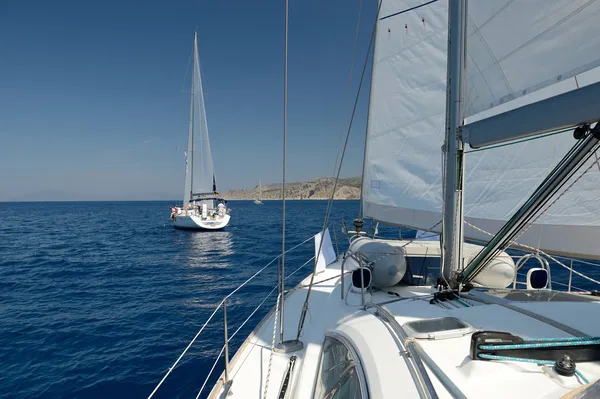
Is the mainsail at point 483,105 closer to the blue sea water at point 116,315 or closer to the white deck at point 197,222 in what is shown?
the blue sea water at point 116,315

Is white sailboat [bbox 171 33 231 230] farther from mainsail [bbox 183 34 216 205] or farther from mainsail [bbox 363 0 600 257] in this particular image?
mainsail [bbox 363 0 600 257]

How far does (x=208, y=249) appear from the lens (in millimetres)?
24859

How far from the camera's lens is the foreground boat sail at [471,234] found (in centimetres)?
203

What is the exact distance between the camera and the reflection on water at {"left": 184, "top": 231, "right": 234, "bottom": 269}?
19.7 m

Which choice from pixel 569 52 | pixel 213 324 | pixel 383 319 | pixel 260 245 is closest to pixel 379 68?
pixel 569 52

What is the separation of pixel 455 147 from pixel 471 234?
241 centimetres

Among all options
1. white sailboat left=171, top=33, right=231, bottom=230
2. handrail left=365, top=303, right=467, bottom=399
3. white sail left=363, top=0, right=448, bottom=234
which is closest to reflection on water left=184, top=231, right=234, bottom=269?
white sailboat left=171, top=33, right=231, bottom=230

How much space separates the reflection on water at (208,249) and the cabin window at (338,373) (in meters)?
16.5

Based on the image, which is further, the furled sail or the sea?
the sea

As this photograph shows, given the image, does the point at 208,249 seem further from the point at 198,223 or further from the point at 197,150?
the point at 197,150

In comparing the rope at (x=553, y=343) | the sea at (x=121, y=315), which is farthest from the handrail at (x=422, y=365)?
the sea at (x=121, y=315)

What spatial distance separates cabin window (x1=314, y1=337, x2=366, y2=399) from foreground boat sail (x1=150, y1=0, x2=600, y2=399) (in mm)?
18

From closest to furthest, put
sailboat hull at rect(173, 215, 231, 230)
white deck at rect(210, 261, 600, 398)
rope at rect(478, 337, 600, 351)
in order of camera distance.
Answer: white deck at rect(210, 261, 600, 398), rope at rect(478, 337, 600, 351), sailboat hull at rect(173, 215, 231, 230)

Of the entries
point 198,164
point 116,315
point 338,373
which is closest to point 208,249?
point 116,315
